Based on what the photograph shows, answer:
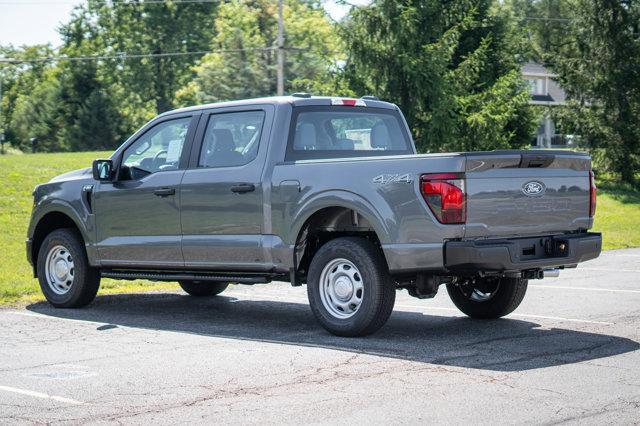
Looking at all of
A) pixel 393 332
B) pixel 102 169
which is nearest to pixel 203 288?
pixel 102 169

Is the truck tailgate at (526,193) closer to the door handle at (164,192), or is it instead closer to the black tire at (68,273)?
the door handle at (164,192)

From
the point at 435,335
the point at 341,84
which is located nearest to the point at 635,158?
the point at 341,84

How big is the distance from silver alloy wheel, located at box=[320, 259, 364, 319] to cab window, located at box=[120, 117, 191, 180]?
2.17 metres

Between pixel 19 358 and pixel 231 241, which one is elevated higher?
pixel 231 241

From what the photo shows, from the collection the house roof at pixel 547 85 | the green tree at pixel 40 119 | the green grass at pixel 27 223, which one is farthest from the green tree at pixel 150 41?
the green grass at pixel 27 223

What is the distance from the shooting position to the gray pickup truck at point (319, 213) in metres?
8.16

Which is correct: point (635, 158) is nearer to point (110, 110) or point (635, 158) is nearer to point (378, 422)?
point (378, 422)

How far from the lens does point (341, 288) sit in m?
8.74

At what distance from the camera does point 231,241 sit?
951 cm

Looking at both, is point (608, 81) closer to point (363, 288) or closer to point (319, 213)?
point (319, 213)

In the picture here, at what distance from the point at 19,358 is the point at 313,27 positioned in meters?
73.9

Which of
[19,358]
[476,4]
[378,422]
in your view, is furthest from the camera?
[476,4]

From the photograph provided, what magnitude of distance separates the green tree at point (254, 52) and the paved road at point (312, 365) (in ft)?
146

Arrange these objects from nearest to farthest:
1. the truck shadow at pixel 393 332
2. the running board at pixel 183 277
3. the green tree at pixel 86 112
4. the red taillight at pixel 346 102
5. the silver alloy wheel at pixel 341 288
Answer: the truck shadow at pixel 393 332, the silver alloy wheel at pixel 341 288, the running board at pixel 183 277, the red taillight at pixel 346 102, the green tree at pixel 86 112
